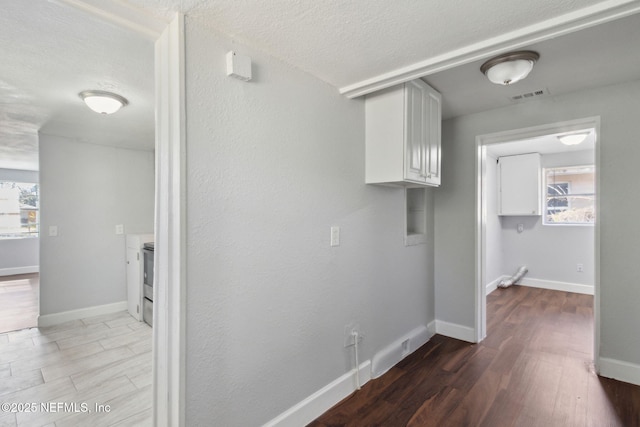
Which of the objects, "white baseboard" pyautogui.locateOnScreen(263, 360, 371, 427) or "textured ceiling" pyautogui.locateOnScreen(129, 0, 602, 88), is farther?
"white baseboard" pyautogui.locateOnScreen(263, 360, 371, 427)

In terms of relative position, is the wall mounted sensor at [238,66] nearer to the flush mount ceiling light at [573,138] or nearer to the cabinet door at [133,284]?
the cabinet door at [133,284]

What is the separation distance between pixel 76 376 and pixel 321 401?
2018 mm

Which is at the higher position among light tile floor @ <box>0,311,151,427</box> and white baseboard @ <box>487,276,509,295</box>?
white baseboard @ <box>487,276,509,295</box>

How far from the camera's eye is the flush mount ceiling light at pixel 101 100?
2.29m

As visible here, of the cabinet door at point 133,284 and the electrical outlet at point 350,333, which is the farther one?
the cabinet door at point 133,284

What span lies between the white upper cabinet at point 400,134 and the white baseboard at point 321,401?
1.46m

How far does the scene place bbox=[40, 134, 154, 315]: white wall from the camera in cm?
355

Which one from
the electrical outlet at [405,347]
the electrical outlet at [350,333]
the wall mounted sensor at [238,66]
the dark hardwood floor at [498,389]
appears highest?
the wall mounted sensor at [238,66]

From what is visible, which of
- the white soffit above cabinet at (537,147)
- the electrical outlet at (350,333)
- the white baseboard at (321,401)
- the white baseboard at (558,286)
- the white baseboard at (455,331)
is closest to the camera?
the white baseboard at (321,401)

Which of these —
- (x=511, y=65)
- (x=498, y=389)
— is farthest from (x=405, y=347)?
(x=511, y=65)

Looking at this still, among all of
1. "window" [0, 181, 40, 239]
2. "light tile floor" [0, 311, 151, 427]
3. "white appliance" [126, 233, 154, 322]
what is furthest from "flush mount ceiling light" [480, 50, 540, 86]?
"window" [0, 181, 40, 239]

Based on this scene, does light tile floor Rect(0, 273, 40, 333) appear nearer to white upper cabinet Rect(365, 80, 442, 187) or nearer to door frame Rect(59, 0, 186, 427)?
door frame Rect(59, 0, 186, 427)

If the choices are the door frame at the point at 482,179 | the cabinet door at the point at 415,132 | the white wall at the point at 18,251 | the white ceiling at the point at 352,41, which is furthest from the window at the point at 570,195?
the white wall at the point at 18,251

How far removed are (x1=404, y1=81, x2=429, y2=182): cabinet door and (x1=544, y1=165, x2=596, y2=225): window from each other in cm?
439
